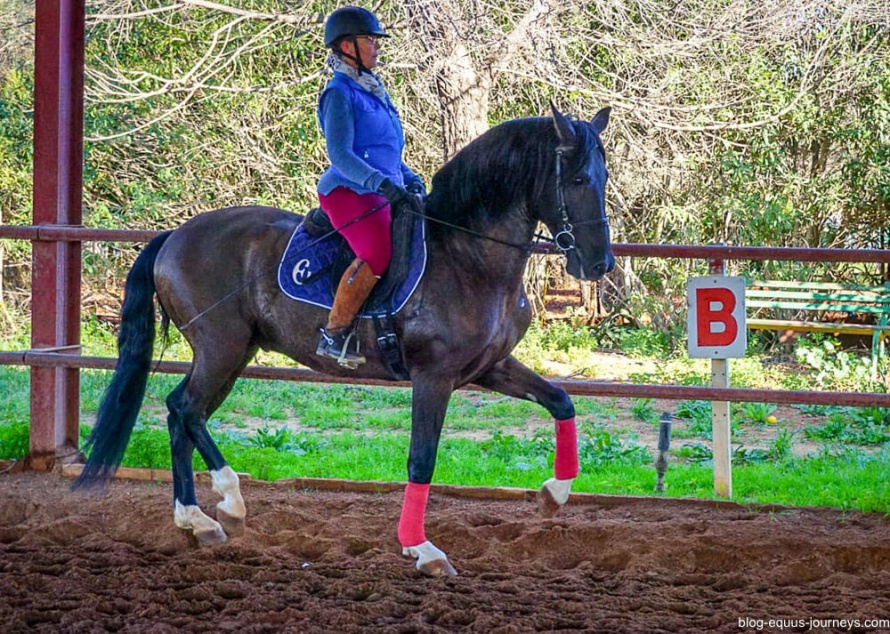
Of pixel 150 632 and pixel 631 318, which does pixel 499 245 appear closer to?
pixel 150 632

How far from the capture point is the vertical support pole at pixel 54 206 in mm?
6312

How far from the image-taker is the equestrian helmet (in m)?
4.44

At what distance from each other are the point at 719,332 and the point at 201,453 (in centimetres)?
Answer: 284

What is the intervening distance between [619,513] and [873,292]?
601 cm

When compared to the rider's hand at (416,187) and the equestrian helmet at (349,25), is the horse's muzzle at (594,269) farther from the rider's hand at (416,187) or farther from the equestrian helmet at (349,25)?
the equestrian helmet at (349,25)

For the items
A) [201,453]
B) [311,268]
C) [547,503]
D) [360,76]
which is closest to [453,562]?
[547,503]

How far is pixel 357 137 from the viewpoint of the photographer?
4.48 metres

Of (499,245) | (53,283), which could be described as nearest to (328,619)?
(499,245)

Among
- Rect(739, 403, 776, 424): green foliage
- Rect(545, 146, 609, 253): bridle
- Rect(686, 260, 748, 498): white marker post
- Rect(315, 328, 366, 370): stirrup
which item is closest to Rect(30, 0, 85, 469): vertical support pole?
Rect(315, 328, 366, 370): stirrup

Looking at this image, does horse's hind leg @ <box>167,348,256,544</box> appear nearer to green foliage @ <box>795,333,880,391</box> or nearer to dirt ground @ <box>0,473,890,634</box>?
dirt ground @ <box>0,473,890,634</box>

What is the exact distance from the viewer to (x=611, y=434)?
8023mm

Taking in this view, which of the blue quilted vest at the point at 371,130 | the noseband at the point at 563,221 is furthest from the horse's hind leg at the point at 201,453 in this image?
the noseband at the point at 563,221

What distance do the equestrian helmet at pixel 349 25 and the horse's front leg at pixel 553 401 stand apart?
159 centimetres

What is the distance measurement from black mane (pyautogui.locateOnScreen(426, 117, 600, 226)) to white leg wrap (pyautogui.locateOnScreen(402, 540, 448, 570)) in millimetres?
1371
